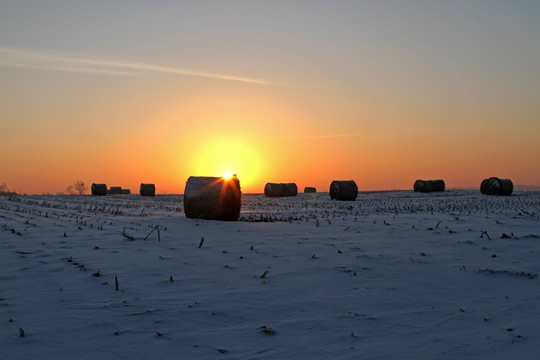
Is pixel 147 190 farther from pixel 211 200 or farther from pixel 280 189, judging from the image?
pixel 211 200

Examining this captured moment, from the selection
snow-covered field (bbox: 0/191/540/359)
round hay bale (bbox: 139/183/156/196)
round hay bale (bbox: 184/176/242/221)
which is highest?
round hay bale (bbox: 139/183/156/196)

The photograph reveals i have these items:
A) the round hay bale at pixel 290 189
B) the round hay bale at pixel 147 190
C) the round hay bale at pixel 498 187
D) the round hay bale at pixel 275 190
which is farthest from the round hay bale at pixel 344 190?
the round hay bale at pixel 147 190

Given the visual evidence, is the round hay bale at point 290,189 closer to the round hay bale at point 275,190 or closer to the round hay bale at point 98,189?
the round hay bale at point 275,190

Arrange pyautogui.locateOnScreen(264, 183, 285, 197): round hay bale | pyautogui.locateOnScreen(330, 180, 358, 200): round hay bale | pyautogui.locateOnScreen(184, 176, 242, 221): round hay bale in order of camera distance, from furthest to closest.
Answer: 1. pyautogui.locateOnScreen(264, 183, 285, 197): round hay bale
2. pyautogui.locateOnScreen(330, 180, 358, 200): round hay bale
3. pyautogui.locateOnScreen(184, 176, 242, 221): round hay bale

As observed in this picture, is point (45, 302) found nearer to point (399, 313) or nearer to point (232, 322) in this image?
point (232, 322)

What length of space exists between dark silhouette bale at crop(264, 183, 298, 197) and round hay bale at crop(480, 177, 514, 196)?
49.7ft

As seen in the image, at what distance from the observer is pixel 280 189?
3731 centimetres

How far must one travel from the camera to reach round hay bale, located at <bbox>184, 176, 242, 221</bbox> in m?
12.5

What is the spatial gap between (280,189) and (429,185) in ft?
46.9

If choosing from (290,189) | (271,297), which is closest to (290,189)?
(290,189)

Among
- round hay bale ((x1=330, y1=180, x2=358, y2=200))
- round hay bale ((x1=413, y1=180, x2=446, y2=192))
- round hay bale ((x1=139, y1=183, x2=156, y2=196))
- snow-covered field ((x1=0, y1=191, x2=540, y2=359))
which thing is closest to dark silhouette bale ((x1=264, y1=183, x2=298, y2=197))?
round hay bale ((x1=330, y1=180, x2=358, y2=200))

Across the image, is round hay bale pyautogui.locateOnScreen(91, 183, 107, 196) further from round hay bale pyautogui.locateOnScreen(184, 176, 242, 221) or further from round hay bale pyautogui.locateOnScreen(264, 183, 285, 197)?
round hay bale pyautogui.locateOnScreen(184, 176, 242, 221)

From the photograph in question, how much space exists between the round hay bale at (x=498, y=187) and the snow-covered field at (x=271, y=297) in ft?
83.4

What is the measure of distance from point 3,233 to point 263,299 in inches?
257
